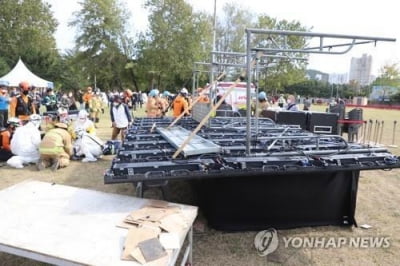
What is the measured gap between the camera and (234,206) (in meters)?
3.60

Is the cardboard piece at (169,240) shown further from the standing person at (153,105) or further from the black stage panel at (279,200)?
the standing person at (153,105)

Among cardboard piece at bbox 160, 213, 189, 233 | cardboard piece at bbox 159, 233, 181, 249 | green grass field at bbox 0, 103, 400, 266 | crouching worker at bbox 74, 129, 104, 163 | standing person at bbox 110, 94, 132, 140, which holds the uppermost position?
standing person at bbox 110, 94, 132, 140

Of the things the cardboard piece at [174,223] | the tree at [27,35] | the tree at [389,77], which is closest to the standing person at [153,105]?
the cardboard piece at [174,223]

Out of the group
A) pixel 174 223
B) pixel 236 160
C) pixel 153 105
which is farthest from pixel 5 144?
pixel 174 223

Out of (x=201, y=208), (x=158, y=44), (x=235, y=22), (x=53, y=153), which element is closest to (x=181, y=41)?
(x=158, y=44)

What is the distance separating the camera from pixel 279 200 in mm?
3658

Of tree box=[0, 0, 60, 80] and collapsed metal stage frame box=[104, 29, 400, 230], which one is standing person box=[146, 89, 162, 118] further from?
tree box=[0, 0, 60, 80]

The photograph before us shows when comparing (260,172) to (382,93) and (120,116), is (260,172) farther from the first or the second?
(382,93)

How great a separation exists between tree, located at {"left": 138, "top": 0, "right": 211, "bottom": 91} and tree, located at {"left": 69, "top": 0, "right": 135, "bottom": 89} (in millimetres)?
5227

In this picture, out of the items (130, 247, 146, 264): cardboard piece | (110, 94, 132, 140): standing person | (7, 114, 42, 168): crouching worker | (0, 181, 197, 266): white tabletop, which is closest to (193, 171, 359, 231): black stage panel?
(0, 181, 197, 266): white tabletop

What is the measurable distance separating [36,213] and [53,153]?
418 cm

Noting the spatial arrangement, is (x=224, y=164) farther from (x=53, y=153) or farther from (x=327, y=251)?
(x=53, y=153)

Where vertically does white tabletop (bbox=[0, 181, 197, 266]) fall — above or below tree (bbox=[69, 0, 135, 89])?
below

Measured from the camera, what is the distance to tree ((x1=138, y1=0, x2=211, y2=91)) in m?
32.1
